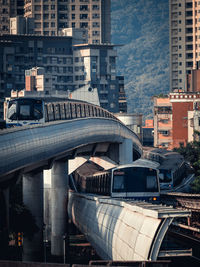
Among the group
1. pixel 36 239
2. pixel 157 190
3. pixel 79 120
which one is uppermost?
pixel 79 120

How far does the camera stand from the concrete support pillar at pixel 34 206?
5606cm

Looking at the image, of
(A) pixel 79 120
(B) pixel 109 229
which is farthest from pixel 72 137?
(B) pixel 109 229

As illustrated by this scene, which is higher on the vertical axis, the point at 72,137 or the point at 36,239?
the point at 72,137

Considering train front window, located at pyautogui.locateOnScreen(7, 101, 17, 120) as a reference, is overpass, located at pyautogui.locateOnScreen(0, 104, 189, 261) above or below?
below

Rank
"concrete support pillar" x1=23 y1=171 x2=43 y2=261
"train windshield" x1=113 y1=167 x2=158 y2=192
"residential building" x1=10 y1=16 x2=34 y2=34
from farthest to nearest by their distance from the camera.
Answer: "residential building" x1=10 y1=16 x2=34 y2=34 < "concrete support pillar" x1=23 y1=171 x2=43 y2=261 < "train windshield" x1=113 y1=167 x2=158 y2=192

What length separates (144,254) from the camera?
31.0 metres

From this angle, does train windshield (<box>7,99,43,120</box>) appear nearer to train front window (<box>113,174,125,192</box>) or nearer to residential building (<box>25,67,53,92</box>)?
train front window (<box>113,174,125,192</box>)

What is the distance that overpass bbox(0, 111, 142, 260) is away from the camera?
4200cm

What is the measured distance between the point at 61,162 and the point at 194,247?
2345 cm

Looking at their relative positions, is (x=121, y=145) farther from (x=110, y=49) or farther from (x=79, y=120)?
(x=110, y=49)

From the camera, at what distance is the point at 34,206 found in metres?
57.4

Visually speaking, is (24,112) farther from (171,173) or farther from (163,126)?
(163,126)

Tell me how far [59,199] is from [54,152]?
11.2 metres

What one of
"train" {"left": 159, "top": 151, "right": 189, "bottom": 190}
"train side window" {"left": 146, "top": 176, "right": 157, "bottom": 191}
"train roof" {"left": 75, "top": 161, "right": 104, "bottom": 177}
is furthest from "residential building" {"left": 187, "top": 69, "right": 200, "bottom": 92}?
"train side window" {"left": 146, "top": 176, "right": 157, "bottom": 191}
